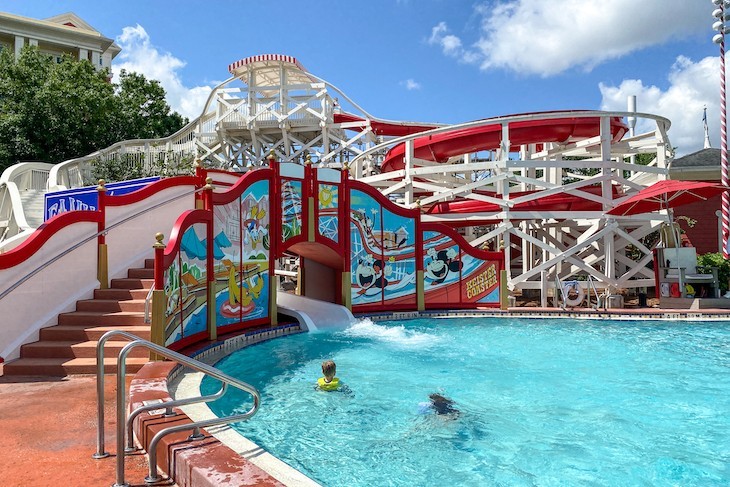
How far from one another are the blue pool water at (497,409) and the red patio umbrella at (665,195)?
400 centimetres

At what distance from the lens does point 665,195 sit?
1353 centimetres

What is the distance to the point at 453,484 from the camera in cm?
407

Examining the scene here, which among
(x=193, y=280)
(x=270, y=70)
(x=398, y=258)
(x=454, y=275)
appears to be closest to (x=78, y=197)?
(x=193, y=280)

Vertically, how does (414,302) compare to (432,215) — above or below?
below

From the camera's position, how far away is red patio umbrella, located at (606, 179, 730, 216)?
12656mm

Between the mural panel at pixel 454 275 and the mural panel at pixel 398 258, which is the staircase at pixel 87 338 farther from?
the mural panel at pixel 454 275

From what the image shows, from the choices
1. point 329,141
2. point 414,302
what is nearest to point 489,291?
point 414,302

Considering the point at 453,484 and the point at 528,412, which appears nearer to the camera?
the point at 453,484

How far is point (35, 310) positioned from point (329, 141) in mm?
20961

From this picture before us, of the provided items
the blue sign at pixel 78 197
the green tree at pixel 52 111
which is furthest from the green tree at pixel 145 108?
the blue sign at pixel 78 197

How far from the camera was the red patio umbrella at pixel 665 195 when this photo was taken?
12.7 metres

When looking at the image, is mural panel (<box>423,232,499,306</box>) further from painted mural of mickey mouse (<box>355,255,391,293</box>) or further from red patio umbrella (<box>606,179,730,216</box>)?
red patio umbrella (<box>606,179,730,216</box>)

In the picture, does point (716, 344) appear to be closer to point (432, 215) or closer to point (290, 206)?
point (432, 215)

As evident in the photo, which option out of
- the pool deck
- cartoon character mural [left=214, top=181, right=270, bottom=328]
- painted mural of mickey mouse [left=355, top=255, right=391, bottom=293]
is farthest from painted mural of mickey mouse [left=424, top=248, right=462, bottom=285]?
the pool deck
